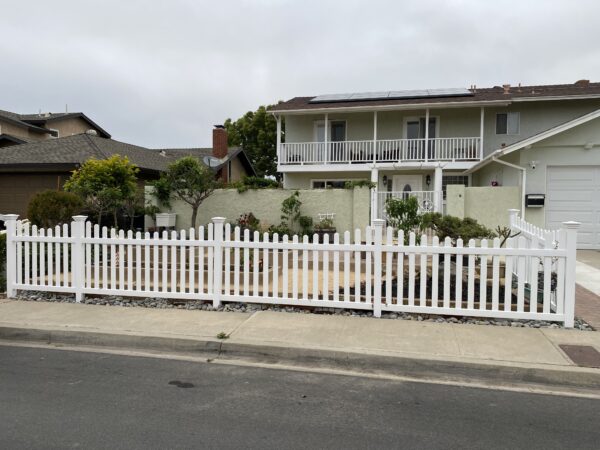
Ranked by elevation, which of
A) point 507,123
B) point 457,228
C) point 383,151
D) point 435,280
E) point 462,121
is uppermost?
point 462,121

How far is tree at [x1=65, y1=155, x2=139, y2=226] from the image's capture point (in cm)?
1130

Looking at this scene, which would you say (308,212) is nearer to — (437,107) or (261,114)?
(437,107)

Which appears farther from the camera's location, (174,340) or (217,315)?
(217,315)

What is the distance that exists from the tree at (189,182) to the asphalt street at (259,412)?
864 centimetres

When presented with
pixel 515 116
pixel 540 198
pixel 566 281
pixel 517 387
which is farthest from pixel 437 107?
pixel 517 387

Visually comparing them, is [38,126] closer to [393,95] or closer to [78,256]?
[393,95]

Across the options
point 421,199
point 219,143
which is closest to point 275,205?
point 421,199

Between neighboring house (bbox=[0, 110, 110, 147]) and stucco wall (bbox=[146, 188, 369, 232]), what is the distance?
489 inches

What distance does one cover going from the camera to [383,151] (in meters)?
20.0

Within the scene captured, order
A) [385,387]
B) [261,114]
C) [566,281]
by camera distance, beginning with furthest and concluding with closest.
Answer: [261,114] → [566,281] → [385,387]

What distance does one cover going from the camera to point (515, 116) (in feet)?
65.1

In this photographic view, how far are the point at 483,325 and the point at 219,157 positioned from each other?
848 inches

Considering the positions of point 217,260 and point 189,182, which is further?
point 189,182

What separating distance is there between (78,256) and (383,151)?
1508 centimetres
